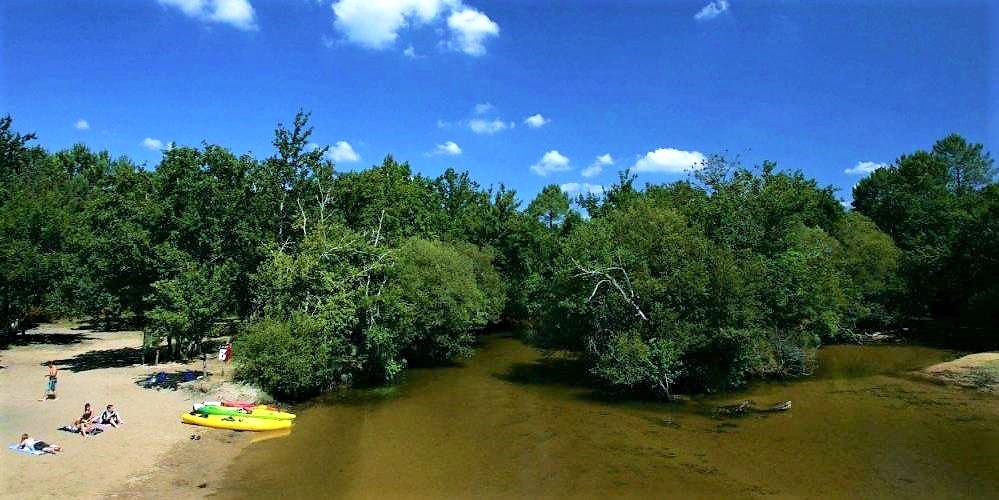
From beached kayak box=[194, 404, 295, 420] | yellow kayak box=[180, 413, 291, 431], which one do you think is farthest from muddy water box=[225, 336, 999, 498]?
yellow kayak box=[180, 413, 291, 431]

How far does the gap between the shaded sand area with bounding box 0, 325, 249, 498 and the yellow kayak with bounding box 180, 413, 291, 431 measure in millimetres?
353

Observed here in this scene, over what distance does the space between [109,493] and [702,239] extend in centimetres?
2887

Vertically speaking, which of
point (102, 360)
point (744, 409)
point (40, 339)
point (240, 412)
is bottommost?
point (744, 409)

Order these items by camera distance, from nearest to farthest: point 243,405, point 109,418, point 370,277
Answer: point 109,418, point 243,405, point 370,277

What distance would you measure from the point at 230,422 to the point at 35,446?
6.78 m

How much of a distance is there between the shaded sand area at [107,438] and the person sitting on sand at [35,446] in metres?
0.31

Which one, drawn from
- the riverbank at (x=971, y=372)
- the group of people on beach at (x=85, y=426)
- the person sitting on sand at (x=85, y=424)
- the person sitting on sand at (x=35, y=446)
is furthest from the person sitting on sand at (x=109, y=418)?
the riverbank at (x=971, y=372)

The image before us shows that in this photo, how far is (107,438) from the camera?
22.1 m

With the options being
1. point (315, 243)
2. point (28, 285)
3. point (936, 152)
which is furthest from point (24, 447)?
point (936, 152)

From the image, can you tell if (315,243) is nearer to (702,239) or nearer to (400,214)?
(400,214)

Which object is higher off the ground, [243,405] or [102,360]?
[102,360]

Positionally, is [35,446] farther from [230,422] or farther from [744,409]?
[744,409]

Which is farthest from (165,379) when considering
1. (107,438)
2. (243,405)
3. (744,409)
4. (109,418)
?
(744,409)

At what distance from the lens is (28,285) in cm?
3928
